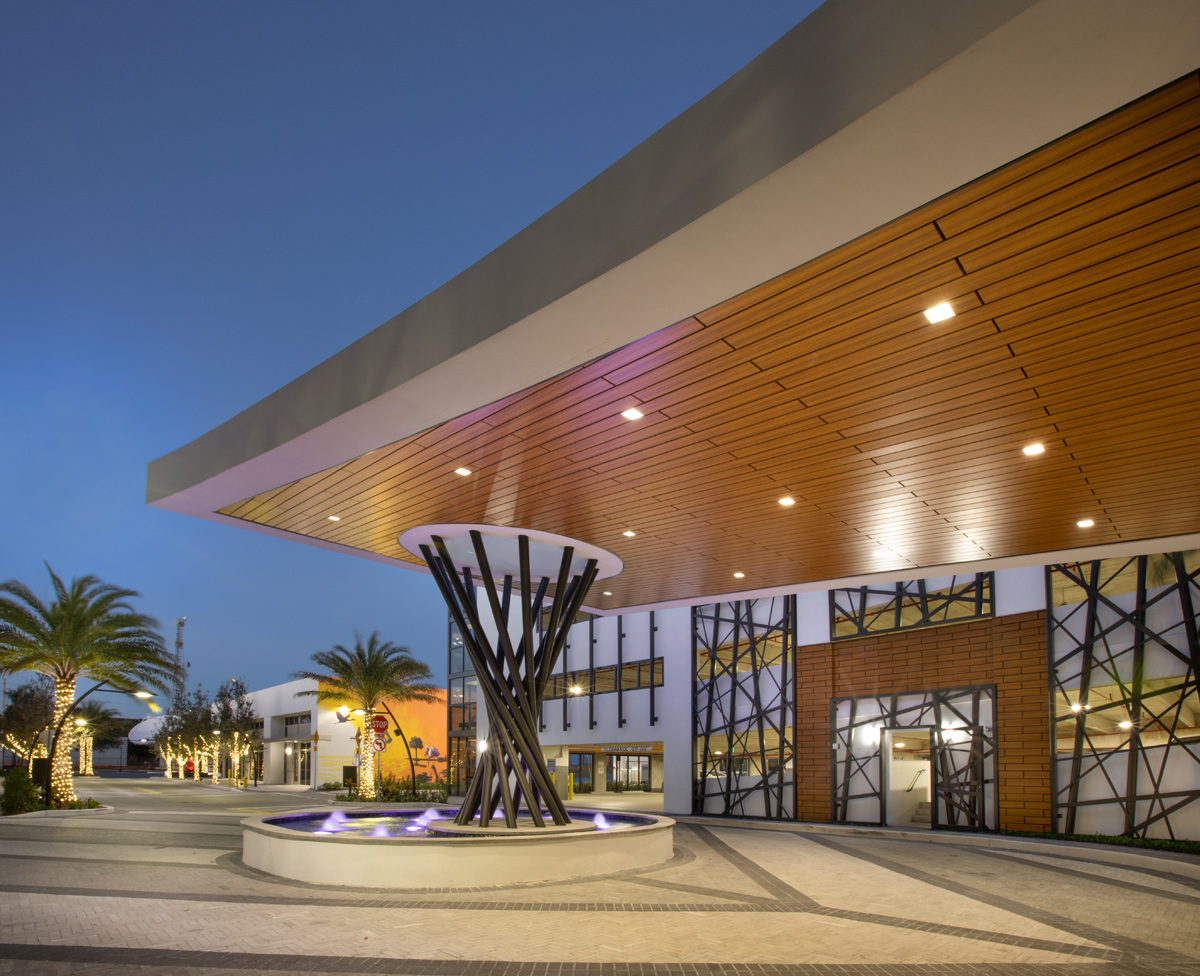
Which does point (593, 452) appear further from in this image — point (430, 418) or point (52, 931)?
point (52, 931)


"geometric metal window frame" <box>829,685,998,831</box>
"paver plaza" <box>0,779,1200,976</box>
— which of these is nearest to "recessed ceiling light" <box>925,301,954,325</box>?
"paver plaza" <box>0,779,1200,976</box>

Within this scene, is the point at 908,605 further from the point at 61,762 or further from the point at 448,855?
the point at 61,762

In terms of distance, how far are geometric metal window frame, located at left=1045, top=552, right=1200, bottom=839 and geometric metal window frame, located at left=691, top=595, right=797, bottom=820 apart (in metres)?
6.82

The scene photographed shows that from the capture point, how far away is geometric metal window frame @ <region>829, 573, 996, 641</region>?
19.0m

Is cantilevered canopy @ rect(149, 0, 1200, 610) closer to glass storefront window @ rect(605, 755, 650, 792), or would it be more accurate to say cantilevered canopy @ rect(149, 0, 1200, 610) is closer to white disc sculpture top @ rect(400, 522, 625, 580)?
white disc sculpture top @ rect(400, 522, 625, 580)

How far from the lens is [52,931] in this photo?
8062 millimetres

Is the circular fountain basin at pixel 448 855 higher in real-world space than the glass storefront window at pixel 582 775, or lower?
higher

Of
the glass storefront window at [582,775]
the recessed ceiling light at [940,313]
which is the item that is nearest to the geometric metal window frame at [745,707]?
the recessed ceiling light at [940,313]

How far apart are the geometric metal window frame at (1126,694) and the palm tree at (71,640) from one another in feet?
76.2

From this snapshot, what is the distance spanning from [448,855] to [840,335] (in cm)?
765

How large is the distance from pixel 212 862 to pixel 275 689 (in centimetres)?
4722

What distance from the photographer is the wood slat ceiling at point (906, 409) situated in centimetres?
548

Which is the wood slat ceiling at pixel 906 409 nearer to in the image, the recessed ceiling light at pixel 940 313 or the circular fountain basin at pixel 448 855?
the recessed ceiling light at pixel 940 313

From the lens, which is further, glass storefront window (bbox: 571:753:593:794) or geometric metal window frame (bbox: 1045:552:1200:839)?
glass storefront window (bbox: 571:753:593:794)
